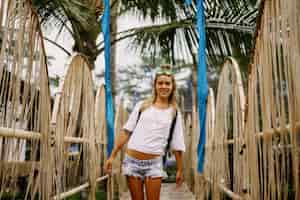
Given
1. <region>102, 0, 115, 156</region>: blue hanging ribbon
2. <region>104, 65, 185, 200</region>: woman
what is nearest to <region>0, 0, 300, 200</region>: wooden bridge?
<region>104, 65, 185, 200</region>: woman

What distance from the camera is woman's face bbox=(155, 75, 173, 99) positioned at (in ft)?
6.41

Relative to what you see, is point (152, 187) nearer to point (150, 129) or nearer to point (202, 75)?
point (150, 129)

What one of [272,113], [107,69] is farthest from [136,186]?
[107,69]

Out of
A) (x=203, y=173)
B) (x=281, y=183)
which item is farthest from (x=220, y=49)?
(x=281, y=183)

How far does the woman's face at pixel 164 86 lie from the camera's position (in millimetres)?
1954

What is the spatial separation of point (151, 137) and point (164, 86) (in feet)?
0.85

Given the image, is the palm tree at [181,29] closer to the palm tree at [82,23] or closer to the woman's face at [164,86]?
the palm tree at [82,23]

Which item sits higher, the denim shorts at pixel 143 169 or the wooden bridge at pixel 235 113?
the wooden bridge at pixel 235 113

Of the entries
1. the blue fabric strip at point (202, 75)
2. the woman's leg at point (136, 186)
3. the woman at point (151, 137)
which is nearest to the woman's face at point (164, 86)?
the woman at point (151, 137)

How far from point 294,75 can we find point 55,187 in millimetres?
1130

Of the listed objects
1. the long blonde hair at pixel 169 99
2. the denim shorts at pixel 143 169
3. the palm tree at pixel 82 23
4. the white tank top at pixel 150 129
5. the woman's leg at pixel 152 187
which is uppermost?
the palm tree at pixel 82 23

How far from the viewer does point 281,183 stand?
3.58 ft

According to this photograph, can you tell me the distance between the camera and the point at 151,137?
1.92m

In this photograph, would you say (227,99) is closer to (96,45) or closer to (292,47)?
(292,47)
